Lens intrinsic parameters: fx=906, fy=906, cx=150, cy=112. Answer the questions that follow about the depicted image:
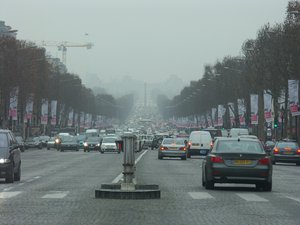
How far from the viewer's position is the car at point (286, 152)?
57.0 metres

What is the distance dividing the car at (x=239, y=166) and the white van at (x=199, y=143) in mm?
37538

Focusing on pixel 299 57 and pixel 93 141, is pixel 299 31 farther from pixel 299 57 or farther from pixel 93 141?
pixel 93 141

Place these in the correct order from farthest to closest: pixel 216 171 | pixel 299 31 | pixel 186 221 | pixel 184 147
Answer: pixel 299 31, pixel 184 147, pixel 216 171, pixel 186 221

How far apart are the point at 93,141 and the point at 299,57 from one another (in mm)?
27554

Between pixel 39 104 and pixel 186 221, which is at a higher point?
pixel 39 104

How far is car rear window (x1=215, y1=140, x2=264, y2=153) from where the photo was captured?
26.0m

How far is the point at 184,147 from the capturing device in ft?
201

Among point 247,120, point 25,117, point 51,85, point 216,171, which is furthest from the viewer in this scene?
point 51,85

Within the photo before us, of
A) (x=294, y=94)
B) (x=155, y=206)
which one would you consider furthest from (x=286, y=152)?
(x=155, y=206)

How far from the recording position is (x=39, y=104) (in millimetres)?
116938

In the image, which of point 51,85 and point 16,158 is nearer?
point 16,158

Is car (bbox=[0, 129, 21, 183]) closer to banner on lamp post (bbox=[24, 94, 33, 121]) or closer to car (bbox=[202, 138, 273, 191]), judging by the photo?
car (bbox=[202, 138, 273, 191])

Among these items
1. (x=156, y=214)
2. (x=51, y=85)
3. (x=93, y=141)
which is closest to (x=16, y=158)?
(x=156, y=214)

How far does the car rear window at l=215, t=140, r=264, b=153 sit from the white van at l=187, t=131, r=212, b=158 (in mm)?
37058
